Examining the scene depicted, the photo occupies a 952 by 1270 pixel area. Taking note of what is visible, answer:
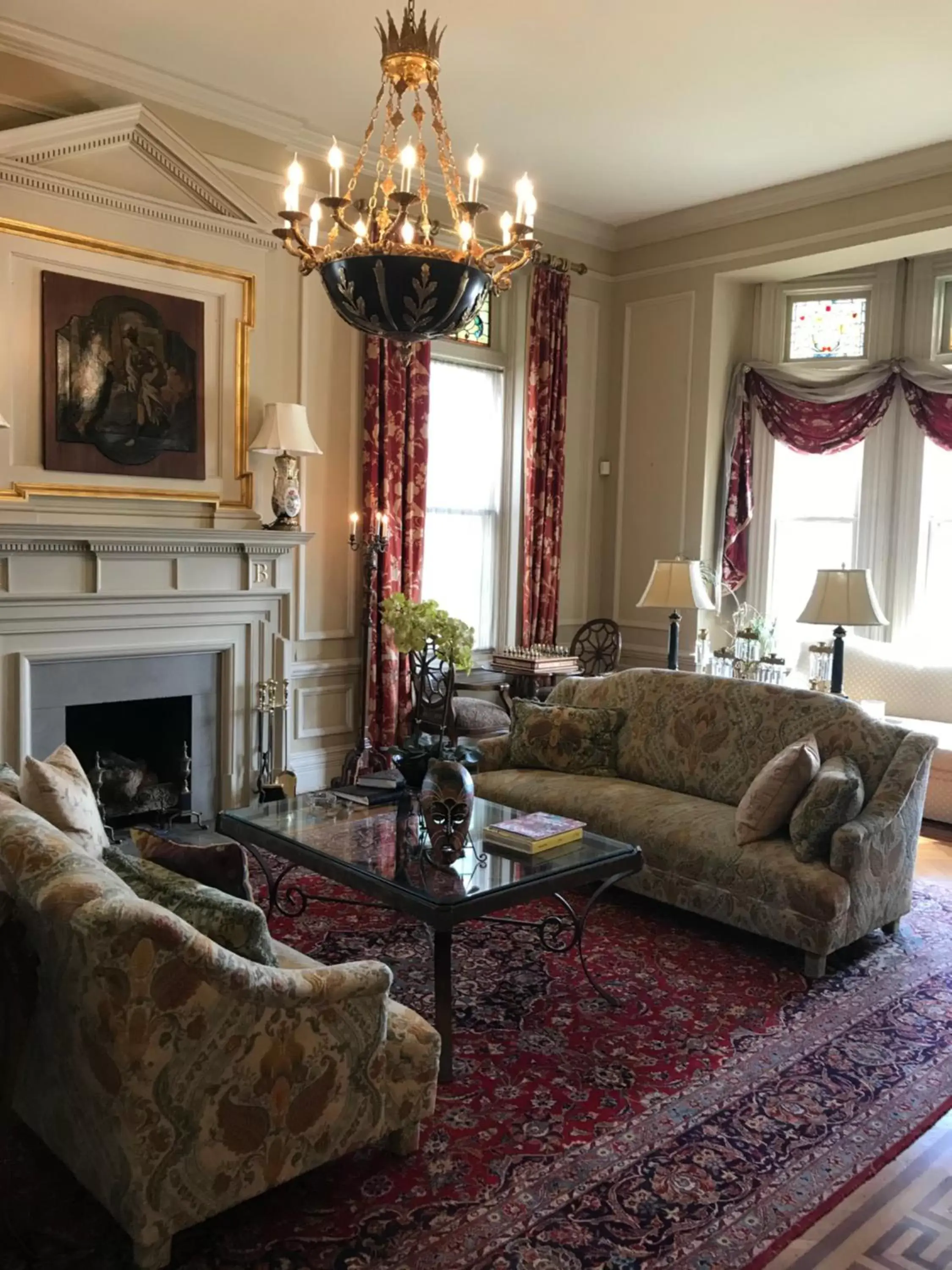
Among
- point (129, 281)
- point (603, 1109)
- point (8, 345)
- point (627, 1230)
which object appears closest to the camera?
point (627, 1230)

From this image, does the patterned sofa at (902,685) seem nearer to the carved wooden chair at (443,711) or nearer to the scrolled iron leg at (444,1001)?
the carved wooden chair at (443,711)

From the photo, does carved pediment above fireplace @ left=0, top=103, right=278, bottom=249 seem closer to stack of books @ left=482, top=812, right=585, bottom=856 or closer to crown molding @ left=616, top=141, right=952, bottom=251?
crown molding @ left=616, top=141, right=952, bottom=251

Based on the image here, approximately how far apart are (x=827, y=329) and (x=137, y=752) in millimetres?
5017

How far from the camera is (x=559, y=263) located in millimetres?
6695

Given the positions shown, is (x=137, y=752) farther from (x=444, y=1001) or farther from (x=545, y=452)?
(x=545, y=452)

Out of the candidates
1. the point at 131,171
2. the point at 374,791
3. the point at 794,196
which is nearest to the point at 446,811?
the point at 374,791

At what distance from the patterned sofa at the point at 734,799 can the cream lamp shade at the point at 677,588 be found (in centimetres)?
→ 55

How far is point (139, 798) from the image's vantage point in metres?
5.04

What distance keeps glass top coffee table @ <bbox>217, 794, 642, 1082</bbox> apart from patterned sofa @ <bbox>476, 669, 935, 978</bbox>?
0.37 metres

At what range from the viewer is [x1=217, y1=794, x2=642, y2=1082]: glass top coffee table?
9.43 ft

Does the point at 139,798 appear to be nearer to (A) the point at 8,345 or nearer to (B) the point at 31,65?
(A) the point at 8,345

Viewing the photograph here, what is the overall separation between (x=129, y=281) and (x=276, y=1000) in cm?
384

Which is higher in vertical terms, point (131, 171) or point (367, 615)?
point (131, 171)

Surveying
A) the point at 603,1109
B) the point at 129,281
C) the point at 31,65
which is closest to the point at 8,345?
the point at 129,281
